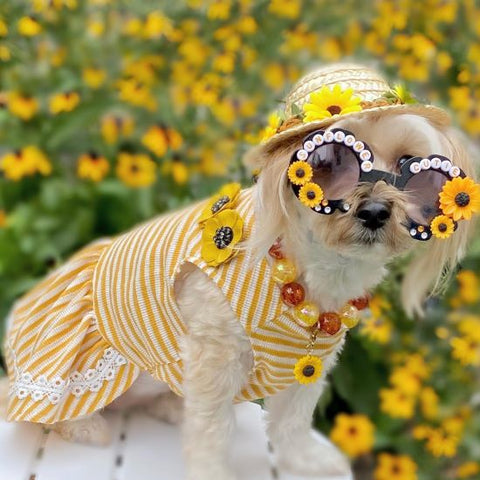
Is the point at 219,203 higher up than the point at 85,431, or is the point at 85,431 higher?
the point at 219,203

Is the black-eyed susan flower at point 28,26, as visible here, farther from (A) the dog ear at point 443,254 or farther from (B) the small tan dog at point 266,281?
(A) the dog ear at point 443,254

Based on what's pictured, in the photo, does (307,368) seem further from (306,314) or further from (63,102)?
(63,102)

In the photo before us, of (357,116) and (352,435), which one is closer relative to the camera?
(357,116)

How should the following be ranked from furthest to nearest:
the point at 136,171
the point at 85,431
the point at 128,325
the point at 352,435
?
the point at 136,171 < the point at 352,435 < the point at 85,431 < the point at 128,325

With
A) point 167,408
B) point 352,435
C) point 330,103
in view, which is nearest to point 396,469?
point 352,435

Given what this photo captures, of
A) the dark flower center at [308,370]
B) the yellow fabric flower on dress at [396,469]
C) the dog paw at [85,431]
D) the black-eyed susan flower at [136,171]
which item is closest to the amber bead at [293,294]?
the dark flower center at [308,370]

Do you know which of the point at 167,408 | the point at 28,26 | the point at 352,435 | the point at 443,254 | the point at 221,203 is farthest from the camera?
the point at 28,26
